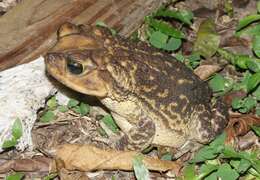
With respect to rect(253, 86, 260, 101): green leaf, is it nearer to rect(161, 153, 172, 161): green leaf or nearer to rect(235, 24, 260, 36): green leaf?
rect(235, 24, 260, 36): green leaf

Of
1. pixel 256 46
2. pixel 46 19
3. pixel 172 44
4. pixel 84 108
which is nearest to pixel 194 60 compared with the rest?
pixel 172 44

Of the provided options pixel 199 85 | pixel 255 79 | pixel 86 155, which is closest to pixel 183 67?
pixel 199 85

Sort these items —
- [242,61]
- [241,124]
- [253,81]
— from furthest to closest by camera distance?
[242,61] < [241,124] < [253,81]

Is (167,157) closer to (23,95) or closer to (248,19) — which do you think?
(23,95)

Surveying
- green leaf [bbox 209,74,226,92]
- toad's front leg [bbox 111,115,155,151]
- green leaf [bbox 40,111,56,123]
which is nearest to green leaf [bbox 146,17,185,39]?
green leaf [bbox 209,74,226,92]

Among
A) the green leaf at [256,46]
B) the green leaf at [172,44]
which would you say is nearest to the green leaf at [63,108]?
the green leaf at [172,44]

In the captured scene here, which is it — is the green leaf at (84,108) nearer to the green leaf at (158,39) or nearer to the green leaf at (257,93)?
the green leaf at (158,39)

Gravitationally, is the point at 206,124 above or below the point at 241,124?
above

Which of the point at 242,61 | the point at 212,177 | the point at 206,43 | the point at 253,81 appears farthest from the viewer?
the point at 206,43
